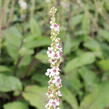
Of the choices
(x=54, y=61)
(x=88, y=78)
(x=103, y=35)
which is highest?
(x=103, y=35)

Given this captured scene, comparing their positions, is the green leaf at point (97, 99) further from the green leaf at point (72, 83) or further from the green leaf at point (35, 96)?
the green leaf at point (35, 96)

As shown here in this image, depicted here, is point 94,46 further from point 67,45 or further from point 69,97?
point 69,97

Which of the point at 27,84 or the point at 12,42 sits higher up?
the point at 12,42

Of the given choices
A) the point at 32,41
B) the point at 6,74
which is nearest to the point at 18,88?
the point at 6,74

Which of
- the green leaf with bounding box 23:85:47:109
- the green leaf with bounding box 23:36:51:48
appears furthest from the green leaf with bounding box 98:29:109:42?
the green leaf with bounding box 23:85:47:109

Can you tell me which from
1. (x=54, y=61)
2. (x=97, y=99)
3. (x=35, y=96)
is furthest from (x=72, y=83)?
(x=54, y=61)

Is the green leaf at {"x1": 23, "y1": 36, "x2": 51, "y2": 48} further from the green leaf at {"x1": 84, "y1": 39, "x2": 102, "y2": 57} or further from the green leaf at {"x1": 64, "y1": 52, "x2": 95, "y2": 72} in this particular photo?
the green leaf at {"x1": 84, "y1": 39, "x2": 102, "y2": 57}

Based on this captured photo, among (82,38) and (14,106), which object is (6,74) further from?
(82,38)
